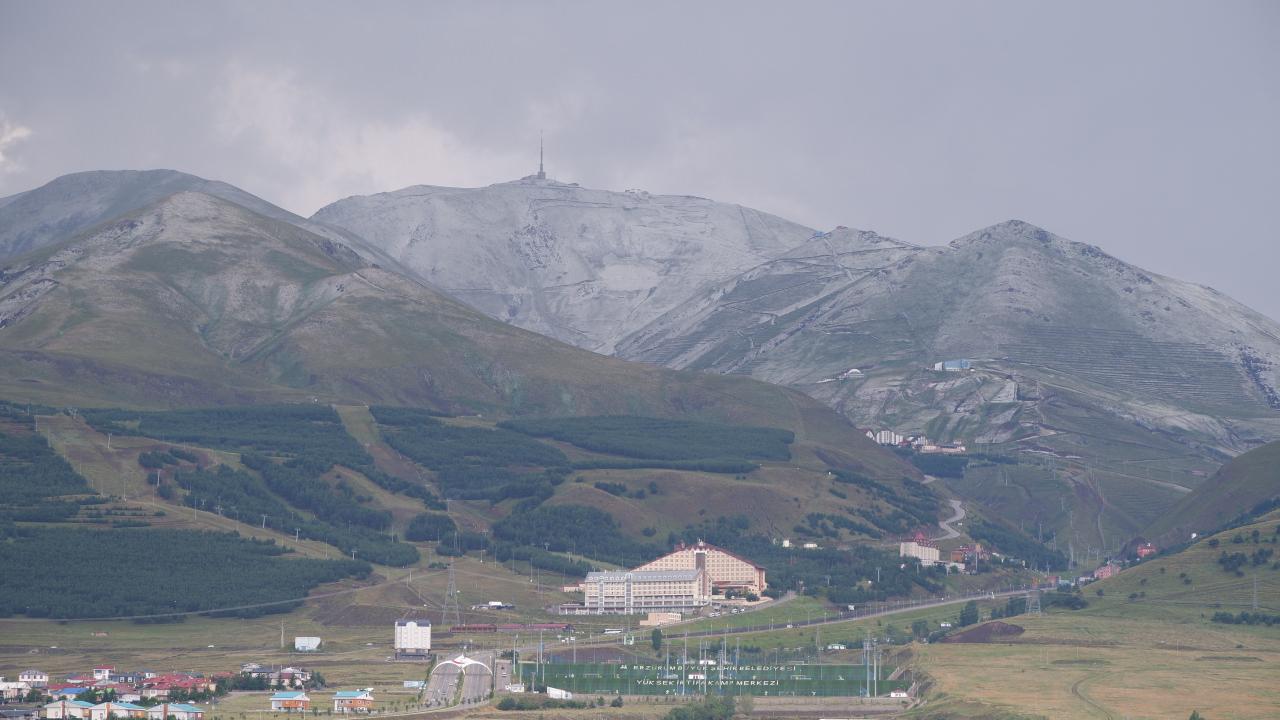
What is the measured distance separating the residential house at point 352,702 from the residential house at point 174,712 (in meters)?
10.5

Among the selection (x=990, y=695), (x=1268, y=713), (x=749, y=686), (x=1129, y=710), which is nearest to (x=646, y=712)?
(x=749, y=686)

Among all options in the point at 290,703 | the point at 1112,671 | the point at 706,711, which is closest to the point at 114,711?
the point at 290,703

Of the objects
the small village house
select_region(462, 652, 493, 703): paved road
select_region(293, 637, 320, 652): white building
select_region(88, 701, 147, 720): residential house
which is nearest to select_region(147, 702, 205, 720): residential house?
select_region(88, 701, 147, 720): residential house

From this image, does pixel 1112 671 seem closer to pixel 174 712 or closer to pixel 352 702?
pixel 352 702

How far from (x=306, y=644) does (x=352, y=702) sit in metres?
39.4

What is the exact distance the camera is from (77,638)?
633ft

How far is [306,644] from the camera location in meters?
190

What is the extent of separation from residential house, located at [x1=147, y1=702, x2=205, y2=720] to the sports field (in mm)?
31081

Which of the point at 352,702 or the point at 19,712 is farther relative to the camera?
the point at 352,702

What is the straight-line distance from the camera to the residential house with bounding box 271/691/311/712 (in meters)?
150

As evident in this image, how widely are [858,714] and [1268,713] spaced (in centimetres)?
3052

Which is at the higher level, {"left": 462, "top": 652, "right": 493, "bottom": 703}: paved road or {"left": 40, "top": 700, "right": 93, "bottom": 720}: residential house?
{"left": 462, "top": 652, "right": 493, "bottom": 703}: paved road

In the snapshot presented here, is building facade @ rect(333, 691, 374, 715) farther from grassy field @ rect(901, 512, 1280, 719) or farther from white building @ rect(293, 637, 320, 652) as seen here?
grassy field @ rect(901, 512, 1280, 719)

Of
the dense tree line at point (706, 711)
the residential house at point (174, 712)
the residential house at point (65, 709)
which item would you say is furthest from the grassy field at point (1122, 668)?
the residential house at point (65, 709)
